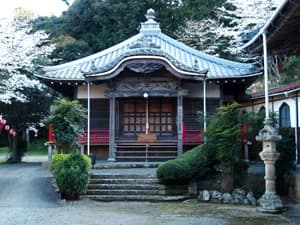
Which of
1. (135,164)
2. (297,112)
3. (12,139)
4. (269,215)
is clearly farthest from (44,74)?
(269,215)

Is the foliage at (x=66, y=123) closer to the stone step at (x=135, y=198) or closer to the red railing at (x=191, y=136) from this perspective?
the stone step at (x=135, y=198)

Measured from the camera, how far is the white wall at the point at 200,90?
19.4m

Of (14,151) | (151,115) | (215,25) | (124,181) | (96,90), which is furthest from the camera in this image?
(215,25)

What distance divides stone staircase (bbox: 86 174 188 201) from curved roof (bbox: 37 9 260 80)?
520 centimetres

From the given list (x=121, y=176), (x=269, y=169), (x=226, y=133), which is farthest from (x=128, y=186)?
(x=269, y=169)

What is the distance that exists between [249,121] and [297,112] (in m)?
3.95

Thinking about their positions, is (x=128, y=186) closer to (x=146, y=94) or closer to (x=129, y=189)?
(x=129, y=189)

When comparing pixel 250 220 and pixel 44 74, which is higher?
pixel 44 74

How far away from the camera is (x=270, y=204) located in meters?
10.6

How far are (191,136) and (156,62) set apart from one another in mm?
3740

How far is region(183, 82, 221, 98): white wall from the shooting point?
19.4 m

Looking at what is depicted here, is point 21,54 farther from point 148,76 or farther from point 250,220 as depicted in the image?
point 250,220

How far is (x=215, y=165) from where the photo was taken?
1326 centimetres

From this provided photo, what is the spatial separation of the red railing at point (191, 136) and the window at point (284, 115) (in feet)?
11.4
